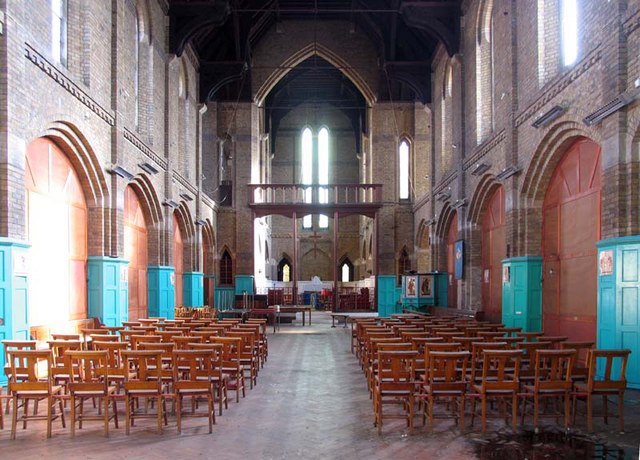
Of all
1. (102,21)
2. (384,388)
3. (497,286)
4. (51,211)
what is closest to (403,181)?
(497,286)

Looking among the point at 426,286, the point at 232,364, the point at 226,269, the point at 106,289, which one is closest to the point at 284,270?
the point at 226,269

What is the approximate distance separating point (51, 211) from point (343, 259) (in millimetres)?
32759

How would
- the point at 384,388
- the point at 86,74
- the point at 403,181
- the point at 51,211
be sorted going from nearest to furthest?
the point at 384,388, the point at 51,211, the point at 86,74, the point at 403,181

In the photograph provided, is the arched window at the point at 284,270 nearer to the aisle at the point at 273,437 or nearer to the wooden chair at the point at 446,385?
the aisle at the point at 273,437

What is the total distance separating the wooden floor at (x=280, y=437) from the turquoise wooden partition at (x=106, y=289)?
595cm

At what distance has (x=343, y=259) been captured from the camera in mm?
43844

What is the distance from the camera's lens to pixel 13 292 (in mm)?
9250

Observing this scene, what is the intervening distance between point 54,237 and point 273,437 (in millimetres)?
7493

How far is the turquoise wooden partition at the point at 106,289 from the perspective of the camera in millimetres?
13773

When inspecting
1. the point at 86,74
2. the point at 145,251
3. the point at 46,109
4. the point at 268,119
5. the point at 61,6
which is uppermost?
the point at 268,119

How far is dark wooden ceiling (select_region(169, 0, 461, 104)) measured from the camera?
20578 millimetres

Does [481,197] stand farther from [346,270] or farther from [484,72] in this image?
[346,270]

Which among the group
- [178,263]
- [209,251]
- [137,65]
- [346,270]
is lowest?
[346,270]

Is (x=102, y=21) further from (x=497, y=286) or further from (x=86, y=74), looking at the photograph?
(x=497, y=286)
